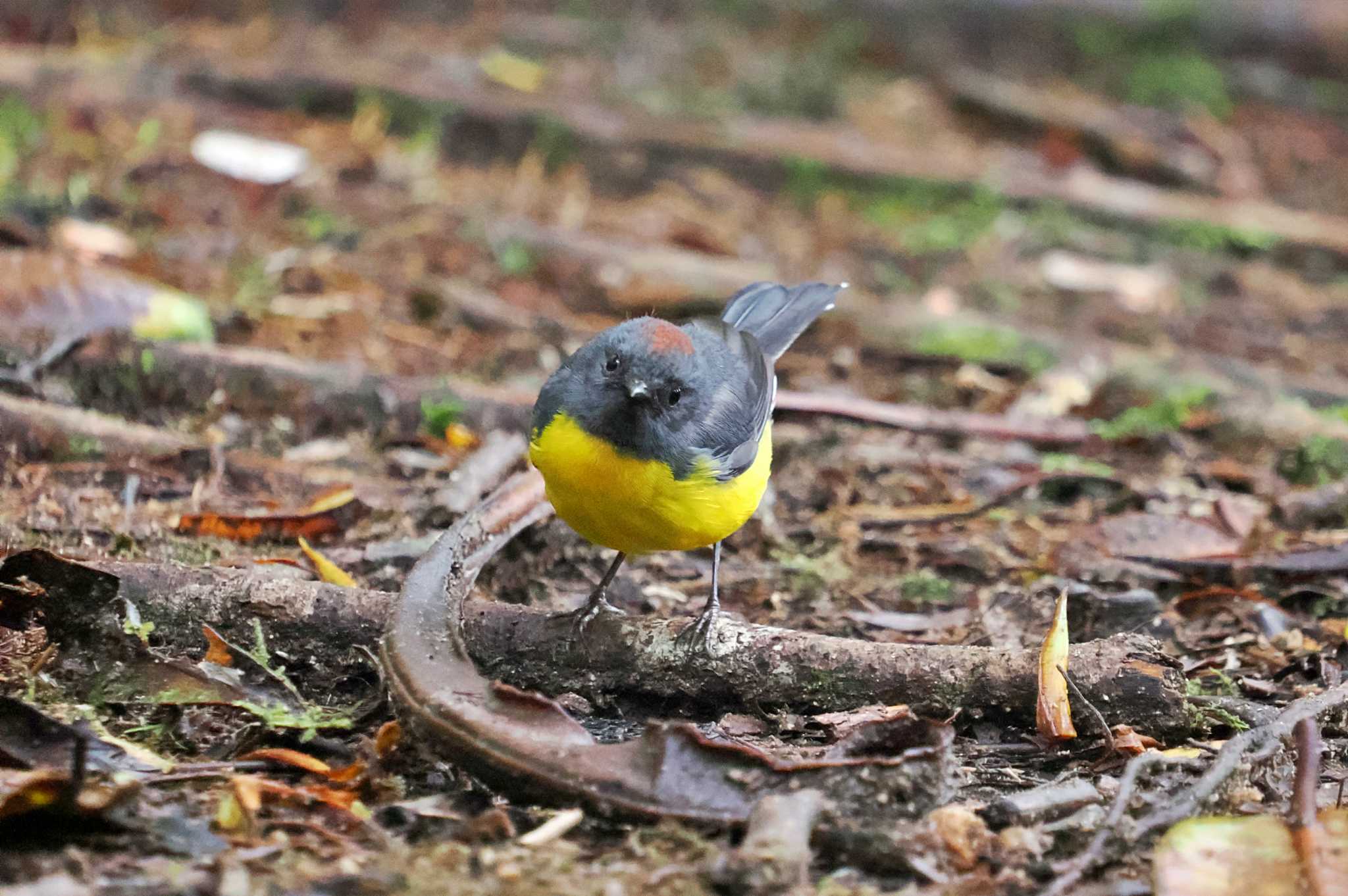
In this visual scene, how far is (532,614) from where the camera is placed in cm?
330

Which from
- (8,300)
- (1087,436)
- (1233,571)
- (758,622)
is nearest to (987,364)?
(1087,436)

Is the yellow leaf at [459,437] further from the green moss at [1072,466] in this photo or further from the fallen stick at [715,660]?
the green moss at [1072,466]

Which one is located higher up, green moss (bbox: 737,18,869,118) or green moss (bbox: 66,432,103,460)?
green moss (bbox: 737,18,869,118)

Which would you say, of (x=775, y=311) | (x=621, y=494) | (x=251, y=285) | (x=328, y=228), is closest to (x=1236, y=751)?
(x=621, y=494)

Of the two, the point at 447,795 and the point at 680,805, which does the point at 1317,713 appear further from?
the point at 447,795

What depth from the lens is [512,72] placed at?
862cm

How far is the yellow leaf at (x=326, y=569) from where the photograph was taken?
364 centimetres

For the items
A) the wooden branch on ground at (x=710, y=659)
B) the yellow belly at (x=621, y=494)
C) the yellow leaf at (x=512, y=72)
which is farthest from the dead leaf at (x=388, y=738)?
the yellow leaf at (x=512, y=72)

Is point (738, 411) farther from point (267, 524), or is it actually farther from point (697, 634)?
A: point (267, 524)

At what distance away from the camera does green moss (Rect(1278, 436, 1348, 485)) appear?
5.09 m

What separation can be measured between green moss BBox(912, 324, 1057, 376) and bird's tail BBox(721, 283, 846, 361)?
136cm

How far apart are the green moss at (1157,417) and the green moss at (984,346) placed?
1.84ft

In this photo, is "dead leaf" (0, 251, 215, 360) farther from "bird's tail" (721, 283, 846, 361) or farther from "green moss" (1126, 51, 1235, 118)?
"green moss" (1126, 51, 1235, 118)

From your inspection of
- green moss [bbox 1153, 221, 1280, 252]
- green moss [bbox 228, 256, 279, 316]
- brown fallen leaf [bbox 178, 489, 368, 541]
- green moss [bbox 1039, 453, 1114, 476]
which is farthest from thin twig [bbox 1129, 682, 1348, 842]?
green moss [bbox 1153, 221, 1280, 252]
